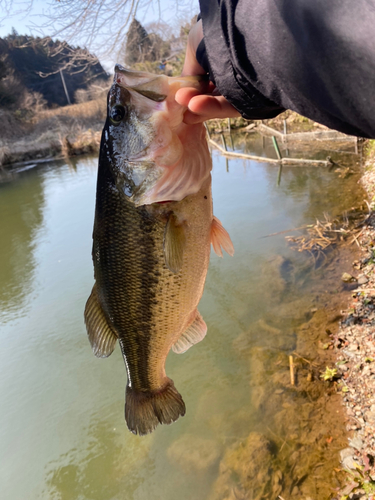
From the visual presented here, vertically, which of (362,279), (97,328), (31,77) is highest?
(31,77)

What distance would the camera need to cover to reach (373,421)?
8.41 ft

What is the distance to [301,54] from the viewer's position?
738mm

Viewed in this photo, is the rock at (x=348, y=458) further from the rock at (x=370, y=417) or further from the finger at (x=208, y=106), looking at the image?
the finger at (x=208, y=106)

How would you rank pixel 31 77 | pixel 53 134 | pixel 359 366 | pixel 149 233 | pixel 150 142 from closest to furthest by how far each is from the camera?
pixel 150 142 < pixel 149 233 < pixel 359 366 < pixel 53 134 < pixel 31 77

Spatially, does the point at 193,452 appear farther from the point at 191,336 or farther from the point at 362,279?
the point at 362,279

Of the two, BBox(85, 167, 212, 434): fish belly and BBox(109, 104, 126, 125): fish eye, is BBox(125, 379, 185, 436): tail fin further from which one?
BBox(109, 104, 126, 125): fish eye

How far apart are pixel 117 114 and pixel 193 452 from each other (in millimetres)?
2940

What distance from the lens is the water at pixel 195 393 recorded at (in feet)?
8.99

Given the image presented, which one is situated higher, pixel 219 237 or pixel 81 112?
pixel 81 112

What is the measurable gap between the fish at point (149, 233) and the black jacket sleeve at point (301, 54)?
292 mm

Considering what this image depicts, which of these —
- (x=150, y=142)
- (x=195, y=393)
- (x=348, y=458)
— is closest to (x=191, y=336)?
(x=150, y=142)

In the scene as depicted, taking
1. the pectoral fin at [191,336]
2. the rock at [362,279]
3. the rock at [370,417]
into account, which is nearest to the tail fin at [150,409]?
the pectoral fin at [191,336]

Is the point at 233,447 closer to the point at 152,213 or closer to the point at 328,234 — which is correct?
the point at 152,213

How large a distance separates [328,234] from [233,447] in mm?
3974
